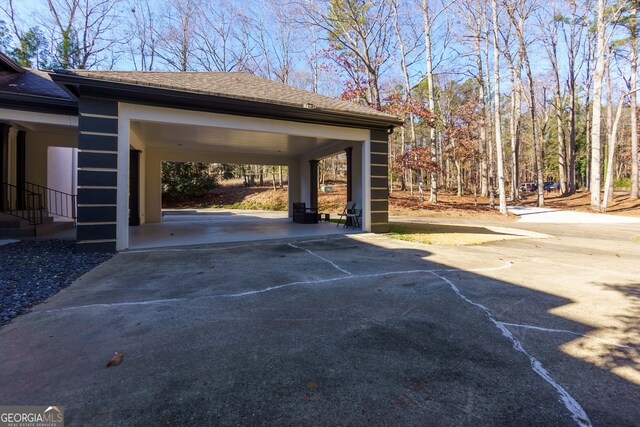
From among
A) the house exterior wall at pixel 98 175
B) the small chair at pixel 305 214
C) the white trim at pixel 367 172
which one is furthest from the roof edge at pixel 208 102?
the small chair at pixel 305 214

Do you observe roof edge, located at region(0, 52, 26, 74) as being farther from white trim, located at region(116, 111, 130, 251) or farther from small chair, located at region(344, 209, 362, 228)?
small chair, located at region(344, 209, 362, 228)

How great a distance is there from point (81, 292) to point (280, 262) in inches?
105

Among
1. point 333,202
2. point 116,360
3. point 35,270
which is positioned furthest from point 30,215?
point 333,202

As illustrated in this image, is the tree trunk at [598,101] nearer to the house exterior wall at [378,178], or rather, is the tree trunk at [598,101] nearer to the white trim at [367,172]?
the house exterior wall at [378,178]

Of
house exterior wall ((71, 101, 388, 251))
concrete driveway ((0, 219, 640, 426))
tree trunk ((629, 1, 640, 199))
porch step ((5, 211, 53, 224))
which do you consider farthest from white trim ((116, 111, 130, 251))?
tree trunk ((629, 1, 640, 199))

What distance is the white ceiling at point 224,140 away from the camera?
8.37 meters

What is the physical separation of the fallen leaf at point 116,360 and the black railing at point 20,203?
25.4 ft

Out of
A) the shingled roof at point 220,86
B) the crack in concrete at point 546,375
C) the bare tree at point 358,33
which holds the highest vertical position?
the bare tree at point 358,33

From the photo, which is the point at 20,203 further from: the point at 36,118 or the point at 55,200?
the point at 36,118

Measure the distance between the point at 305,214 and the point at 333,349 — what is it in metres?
10.0

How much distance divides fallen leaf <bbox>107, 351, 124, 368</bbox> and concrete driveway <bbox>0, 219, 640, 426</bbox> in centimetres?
4

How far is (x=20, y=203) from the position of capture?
8375 mm

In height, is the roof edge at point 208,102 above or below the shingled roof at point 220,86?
below

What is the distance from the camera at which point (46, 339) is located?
2.38 meters
